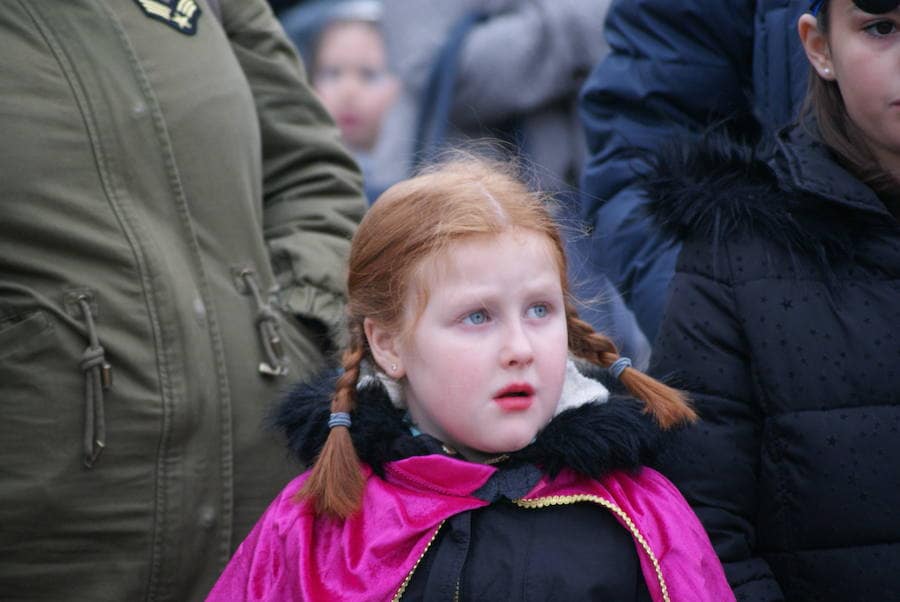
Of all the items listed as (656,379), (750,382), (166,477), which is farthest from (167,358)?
(750,382)

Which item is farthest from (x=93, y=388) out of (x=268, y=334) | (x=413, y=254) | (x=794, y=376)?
(x=794, y=376)

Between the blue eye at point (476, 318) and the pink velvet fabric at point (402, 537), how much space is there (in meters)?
0.23

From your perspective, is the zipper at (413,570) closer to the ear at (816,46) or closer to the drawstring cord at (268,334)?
the drawstring cord at (268,334)

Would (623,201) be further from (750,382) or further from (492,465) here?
(492,465)

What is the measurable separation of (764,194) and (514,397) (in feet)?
2.30

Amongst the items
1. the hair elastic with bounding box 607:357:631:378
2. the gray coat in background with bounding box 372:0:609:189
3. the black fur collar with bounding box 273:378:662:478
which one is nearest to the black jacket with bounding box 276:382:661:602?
the black fur collar with bounding box 273:378:662:478

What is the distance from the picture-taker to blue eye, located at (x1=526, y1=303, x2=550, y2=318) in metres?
2.25

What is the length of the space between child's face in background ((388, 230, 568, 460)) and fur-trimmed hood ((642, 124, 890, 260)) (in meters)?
0.41

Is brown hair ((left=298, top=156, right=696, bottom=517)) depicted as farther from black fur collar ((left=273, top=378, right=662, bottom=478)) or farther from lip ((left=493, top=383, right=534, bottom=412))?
lip ((left=493, top=383, right=534, bottom=412))

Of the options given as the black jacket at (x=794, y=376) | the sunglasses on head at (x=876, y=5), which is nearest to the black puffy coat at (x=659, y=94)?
the black jacket at (x=794, y=376)

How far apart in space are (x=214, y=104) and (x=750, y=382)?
4.22 ft

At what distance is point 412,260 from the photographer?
229 centimetres

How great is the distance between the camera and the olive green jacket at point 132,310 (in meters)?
2.51

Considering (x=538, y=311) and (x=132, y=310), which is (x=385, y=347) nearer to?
(x=538, y=311)
